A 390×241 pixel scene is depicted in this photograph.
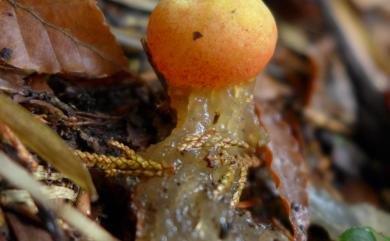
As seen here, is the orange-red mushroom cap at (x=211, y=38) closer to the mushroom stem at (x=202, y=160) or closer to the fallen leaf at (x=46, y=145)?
the mushroom stem at (x=202, y=160)

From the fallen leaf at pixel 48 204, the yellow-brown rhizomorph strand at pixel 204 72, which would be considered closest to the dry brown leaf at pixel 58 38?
the yellow-brown rhizomorph strand at pixel 204 72

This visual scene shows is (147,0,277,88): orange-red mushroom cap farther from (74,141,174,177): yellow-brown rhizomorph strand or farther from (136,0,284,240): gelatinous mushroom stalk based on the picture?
(74,141,174,177): yellow-brown rhizomorph strand

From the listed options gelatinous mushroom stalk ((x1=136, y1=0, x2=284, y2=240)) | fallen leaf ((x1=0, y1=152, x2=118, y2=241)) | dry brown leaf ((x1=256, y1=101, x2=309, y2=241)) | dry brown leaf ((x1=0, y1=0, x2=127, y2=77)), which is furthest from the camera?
dry brown leaf ((x1=256, y1=101, x2=309, y2=241))

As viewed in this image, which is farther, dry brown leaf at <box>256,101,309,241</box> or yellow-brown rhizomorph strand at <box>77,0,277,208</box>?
dry brown leaf at <box>256,101,309,241</box>

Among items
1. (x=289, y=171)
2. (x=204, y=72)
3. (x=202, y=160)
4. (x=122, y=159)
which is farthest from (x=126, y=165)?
(x=289, y=171)

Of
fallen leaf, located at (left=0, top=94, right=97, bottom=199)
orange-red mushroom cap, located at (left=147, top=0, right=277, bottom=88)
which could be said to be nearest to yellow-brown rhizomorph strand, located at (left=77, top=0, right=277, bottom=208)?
orange-red mushroom cap, located at (left=147, top=0, right=277, bottom=88)

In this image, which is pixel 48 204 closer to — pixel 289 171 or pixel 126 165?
pixel 126 165
